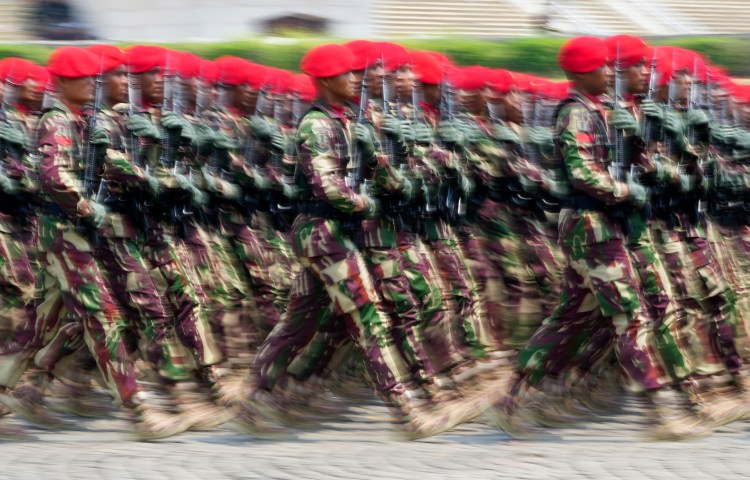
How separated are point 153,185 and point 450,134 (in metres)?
1.67

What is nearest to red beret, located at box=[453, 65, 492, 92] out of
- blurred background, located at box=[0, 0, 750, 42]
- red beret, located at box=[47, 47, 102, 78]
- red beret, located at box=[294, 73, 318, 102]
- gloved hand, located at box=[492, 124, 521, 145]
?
gloved hand, located at box=[492, 124, 521, 145]

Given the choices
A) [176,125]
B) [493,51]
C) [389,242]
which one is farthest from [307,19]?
[389,242]

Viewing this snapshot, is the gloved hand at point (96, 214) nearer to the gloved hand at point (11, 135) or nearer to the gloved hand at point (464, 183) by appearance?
the gloved hand at point (11, 135)

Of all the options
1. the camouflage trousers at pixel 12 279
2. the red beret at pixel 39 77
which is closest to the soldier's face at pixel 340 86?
the red beret at pixel 39 77

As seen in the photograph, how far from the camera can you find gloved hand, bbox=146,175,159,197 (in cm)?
760

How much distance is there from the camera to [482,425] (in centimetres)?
762

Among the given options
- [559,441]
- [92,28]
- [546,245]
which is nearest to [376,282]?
[559,441]

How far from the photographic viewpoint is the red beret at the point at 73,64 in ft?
24.0

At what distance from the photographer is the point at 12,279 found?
8.72 metres

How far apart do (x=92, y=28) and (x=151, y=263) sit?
12.2 meters

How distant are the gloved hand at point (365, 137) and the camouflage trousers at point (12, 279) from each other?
2560 mm

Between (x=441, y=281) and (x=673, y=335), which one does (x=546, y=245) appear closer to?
(x=441, y=281)

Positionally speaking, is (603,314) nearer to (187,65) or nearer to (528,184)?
(528,184)

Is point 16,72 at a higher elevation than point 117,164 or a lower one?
higher
